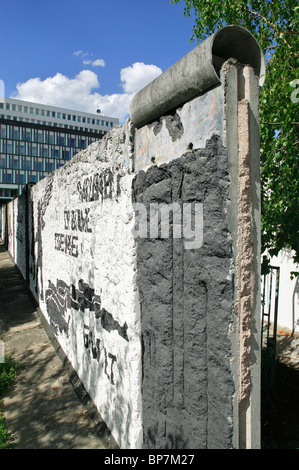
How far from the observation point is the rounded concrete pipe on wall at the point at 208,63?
1.39 m

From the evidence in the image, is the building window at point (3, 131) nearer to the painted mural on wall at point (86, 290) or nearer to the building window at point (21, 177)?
the building window at point (21, 177)

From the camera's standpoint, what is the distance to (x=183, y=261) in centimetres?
167

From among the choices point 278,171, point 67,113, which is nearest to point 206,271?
point 278,171

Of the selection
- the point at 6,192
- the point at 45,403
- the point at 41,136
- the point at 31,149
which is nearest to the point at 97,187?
the point at 45,403

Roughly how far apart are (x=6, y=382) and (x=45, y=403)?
71cm

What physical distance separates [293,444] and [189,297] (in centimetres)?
256

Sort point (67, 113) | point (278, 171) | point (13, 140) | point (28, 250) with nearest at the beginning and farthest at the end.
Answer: point (278, 171), point (28, 250), point (13, 140), point (67, 113)

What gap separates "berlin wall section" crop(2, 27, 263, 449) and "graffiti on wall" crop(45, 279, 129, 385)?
0.03 metres

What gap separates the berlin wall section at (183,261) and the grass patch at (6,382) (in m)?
0.86

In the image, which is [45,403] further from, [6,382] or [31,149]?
[31,149]

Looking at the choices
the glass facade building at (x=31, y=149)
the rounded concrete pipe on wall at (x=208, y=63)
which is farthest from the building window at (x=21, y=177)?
the rounded concrete pipe on wall at (x=208, y=63)

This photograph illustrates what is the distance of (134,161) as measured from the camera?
219 centimetres

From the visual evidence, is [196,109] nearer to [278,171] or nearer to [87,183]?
[87,183]

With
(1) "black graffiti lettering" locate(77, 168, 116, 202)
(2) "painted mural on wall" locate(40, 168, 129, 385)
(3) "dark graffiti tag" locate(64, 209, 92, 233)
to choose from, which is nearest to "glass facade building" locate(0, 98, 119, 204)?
(2) "painted mural on wall" locate(40, 168, 129, 385)
